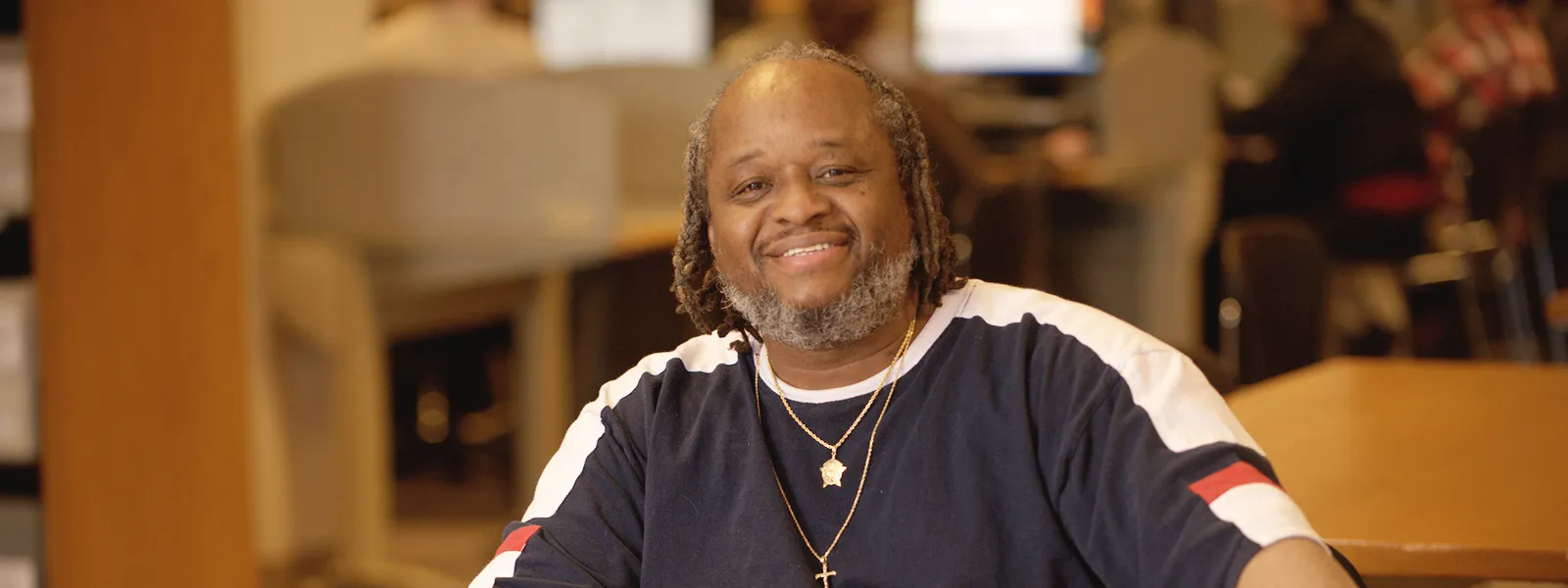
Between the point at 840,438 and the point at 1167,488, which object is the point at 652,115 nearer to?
the point at 840,438

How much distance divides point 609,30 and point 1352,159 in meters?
2.22

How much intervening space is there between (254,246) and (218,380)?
732 mm

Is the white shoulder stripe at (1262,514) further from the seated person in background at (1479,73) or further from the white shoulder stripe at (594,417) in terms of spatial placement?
the seated person in background at (1479,73)

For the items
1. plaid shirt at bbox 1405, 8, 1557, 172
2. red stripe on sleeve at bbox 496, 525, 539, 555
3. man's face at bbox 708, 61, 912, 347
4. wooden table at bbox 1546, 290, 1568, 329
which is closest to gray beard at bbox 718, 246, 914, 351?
man's face at bbox 708, 61, 912, 347

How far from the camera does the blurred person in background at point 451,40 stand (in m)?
3.81

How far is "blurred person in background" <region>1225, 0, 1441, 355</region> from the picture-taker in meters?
4.39

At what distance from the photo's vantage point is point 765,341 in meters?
1.39

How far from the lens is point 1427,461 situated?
172 cm

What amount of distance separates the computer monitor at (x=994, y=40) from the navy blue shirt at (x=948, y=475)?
4.68 metres

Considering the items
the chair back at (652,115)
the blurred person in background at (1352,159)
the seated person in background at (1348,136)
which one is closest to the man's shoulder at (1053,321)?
the chair back at (652,115)

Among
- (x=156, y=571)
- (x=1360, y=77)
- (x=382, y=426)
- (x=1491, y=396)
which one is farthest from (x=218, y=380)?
(x=1360, y=77)

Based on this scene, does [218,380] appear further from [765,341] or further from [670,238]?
[765,341]

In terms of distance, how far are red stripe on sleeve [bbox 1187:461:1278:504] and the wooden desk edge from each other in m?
0.33

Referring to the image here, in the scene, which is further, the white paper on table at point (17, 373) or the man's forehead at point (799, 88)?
the white paper on table at point (17, 373)
